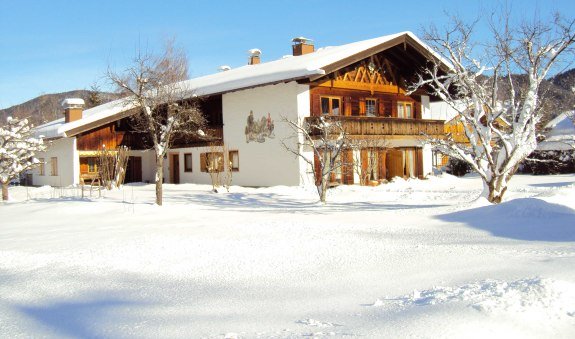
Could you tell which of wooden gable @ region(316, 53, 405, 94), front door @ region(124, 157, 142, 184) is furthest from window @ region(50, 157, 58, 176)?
wooden gable @ region(316, 53, 405, 94)

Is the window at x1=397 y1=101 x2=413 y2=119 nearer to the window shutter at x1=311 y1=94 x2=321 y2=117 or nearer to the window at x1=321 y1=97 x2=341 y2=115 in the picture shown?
the window at x1=321 y1=97 x2=341 y2=115

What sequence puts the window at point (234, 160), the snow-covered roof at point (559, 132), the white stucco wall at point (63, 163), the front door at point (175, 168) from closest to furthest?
the window at point (234, 160) < the white stucco wall at point (63, 163) < the front door at point (175, 168) < the snow-covered roof at point (559, 132)

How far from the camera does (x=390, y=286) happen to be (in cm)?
638

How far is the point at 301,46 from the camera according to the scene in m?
30.0

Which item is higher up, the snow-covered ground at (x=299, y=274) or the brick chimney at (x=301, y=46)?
the brick chimney at (x=301, y=46)

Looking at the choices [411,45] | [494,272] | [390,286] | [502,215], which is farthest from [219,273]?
[411,45]

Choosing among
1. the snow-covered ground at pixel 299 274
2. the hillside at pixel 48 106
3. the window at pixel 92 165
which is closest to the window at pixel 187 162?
the window at pixel 92 165

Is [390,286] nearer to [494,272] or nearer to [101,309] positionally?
[494,272]

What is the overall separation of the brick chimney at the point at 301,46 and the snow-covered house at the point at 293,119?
0.18 feet

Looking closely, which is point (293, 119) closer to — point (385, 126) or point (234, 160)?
point (385, 126)

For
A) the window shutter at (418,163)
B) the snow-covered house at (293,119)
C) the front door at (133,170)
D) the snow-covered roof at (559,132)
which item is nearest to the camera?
the snow-covered house at (293,119)

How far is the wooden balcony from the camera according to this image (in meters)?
23.5

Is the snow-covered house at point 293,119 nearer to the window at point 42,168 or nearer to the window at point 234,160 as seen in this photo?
the window at point 234,160

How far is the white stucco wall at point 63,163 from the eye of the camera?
95.3 feet
